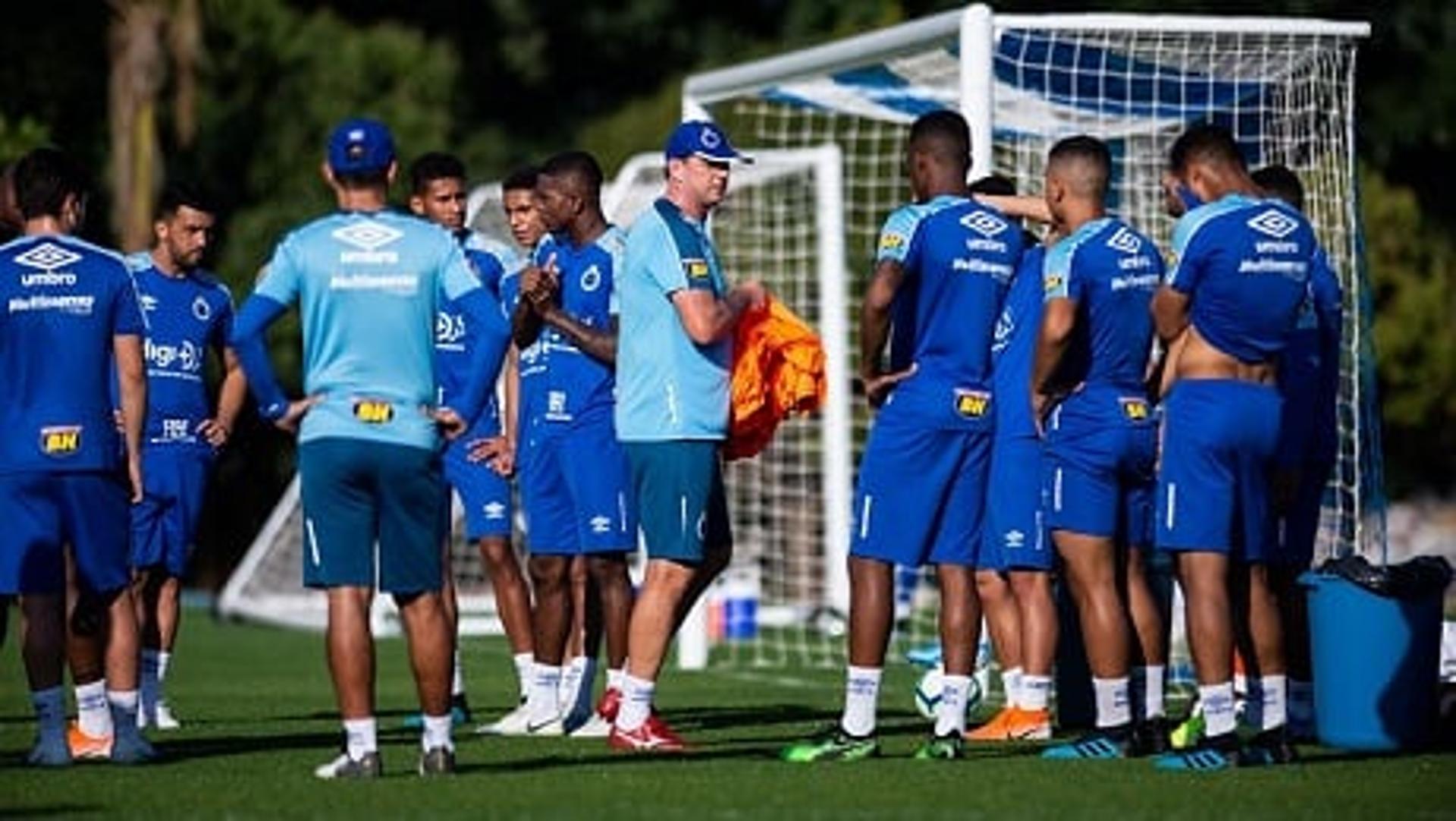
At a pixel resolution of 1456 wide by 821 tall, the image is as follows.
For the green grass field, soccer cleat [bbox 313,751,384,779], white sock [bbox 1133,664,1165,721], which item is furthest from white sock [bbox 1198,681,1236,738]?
soccer cleat [bbox 313,751,384,779]

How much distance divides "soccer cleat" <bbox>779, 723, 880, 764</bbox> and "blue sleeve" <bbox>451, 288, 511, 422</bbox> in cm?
209

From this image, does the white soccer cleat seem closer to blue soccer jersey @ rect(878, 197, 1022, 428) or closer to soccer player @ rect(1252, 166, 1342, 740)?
blue soccer jersey @ rect(878, 197, 1022, 428)

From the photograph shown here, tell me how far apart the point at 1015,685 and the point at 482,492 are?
280 cm

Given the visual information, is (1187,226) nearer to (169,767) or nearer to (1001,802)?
(1001,802)

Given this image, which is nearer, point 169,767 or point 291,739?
point 169,767

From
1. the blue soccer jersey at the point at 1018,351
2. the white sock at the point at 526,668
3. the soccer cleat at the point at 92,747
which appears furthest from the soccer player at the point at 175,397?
the blue soccer jersey at the point at 1018,351

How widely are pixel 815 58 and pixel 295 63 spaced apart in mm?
22988

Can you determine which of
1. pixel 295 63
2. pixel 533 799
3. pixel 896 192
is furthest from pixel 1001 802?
pixel 295 63

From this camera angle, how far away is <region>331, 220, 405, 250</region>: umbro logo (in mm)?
12977

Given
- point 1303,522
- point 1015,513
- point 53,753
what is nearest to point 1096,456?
point 1015,513

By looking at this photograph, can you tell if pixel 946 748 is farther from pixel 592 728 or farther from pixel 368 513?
pixel 368 513

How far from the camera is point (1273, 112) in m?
20.0

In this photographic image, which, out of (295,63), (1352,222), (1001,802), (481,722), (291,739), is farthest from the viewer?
(295,63)

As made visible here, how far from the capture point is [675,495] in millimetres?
14492
